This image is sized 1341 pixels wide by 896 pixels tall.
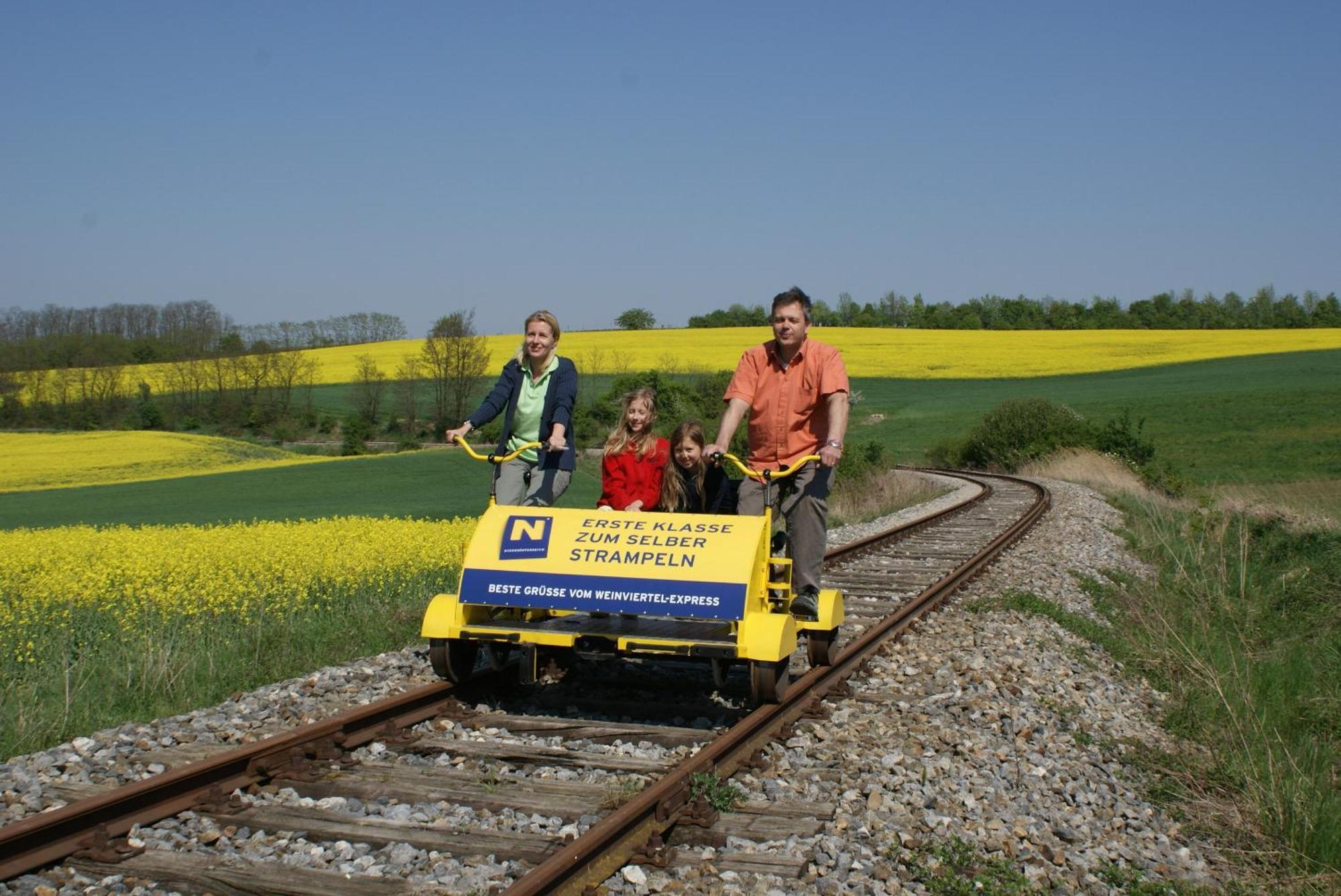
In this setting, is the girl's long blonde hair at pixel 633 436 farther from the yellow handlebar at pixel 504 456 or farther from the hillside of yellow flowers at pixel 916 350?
the hillside of yellow flowers at pixel 916 350

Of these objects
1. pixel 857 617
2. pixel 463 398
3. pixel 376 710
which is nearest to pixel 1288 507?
pixel 857 617

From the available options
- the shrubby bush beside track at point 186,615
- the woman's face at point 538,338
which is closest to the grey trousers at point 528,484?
the woman's face at point 538,338

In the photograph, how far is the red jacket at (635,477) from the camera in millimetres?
7305

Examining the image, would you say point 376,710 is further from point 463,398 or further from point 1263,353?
point 1263,353

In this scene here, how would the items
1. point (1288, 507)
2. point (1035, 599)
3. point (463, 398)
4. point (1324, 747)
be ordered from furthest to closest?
point (463, 398)
point (1288, 507)
point (1035, 599)
point (1324, 747)

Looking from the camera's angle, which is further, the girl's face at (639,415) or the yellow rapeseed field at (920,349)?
the yellow rapeseed field at (920,349)

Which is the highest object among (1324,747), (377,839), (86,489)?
(377,839)

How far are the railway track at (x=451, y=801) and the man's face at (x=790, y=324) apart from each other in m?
1.94

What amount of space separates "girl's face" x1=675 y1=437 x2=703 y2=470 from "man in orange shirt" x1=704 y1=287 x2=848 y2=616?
1.01 feet

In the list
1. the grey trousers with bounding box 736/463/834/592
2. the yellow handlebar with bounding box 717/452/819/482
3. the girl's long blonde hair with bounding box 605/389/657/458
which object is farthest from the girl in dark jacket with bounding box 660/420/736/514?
the yellow handlebar with bounding box 717/452/819/482

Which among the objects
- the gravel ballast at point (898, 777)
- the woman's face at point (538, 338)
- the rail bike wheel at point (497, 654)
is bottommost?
the gravel ballast at point (898, 777)

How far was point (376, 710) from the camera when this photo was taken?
5.75 m

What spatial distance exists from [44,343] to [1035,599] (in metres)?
79.5

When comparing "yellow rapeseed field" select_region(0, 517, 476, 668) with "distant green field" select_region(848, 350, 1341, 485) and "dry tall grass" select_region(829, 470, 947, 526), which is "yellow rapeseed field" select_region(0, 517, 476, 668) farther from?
"distant green field" select_region(848, 350, 1341, 485)
